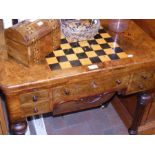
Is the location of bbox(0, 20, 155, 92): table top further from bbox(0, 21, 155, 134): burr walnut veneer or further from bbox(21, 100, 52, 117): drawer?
bbox(21, 100, 52, 117): drawer

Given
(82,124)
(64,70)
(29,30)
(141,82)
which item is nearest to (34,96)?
(64,70)

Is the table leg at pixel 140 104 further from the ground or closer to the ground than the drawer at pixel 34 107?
closer to the ground

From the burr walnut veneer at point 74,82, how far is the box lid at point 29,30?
0.41ft

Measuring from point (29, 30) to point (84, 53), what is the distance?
0.28 metres

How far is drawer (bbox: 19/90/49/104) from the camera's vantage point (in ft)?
3.48

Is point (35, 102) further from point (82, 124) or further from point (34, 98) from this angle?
point (82, 124)

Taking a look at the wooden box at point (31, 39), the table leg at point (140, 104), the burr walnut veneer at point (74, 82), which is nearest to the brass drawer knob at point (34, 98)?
the burr walnut veneer at point (74, 82)

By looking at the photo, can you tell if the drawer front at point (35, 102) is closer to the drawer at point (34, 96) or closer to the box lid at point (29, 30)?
the drawer at point (34, 96)

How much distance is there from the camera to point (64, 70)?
108 cm

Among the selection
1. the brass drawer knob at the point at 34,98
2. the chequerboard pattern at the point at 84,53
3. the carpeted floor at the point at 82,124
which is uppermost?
the chequerboard pattern at the point at 84,53

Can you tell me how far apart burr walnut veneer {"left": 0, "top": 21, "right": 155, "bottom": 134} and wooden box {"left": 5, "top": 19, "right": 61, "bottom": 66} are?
42mm

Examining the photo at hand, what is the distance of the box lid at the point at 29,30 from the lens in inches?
39.8

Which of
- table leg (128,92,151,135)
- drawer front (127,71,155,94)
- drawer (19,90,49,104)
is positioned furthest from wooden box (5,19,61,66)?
table leg (128,92,151,135)

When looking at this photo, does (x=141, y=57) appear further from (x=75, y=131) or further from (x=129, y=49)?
(x=75, y=131)
